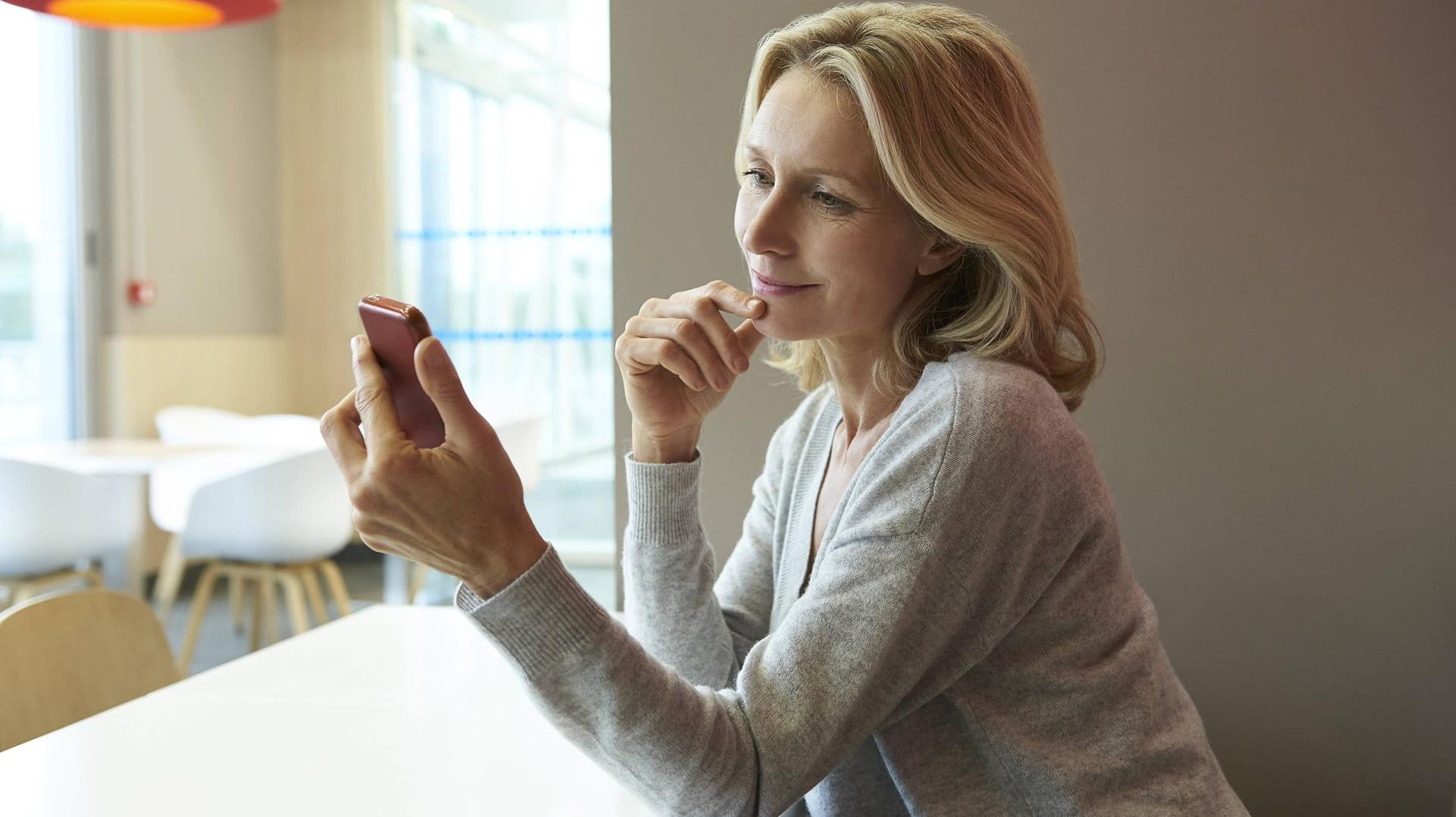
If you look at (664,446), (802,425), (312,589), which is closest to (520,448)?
(312,589)

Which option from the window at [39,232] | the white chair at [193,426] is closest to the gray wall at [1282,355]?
the white chair at [193,426]

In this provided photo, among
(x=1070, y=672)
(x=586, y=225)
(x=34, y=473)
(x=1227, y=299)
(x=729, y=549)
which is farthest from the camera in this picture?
(x=586, y=225)

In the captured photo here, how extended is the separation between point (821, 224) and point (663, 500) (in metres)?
0.33

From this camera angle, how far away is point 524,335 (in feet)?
18.3

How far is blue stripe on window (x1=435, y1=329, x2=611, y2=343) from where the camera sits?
552cm

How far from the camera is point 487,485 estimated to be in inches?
31.7

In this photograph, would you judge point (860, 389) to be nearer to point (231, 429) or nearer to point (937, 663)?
point (937, 663)

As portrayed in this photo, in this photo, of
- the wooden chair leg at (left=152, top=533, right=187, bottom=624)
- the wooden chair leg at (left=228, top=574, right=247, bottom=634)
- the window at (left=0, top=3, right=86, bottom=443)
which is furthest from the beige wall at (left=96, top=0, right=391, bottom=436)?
the wooden chair leg at (left=228, top=574, right=247, bottom=634)

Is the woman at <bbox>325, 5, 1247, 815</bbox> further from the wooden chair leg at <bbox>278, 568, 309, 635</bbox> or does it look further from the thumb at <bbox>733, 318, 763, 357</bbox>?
the wooden chair leg at <bbox>278, 568, 309, 635</bbox>

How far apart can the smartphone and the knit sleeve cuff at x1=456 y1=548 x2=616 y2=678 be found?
0.12 m

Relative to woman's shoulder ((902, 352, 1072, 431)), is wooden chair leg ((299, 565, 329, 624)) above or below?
below

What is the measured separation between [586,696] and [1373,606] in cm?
119

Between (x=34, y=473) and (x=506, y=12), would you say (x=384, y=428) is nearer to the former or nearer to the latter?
(x=34, y=473)

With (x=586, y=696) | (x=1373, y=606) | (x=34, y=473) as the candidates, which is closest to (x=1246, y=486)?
(x=1373, y=606)
